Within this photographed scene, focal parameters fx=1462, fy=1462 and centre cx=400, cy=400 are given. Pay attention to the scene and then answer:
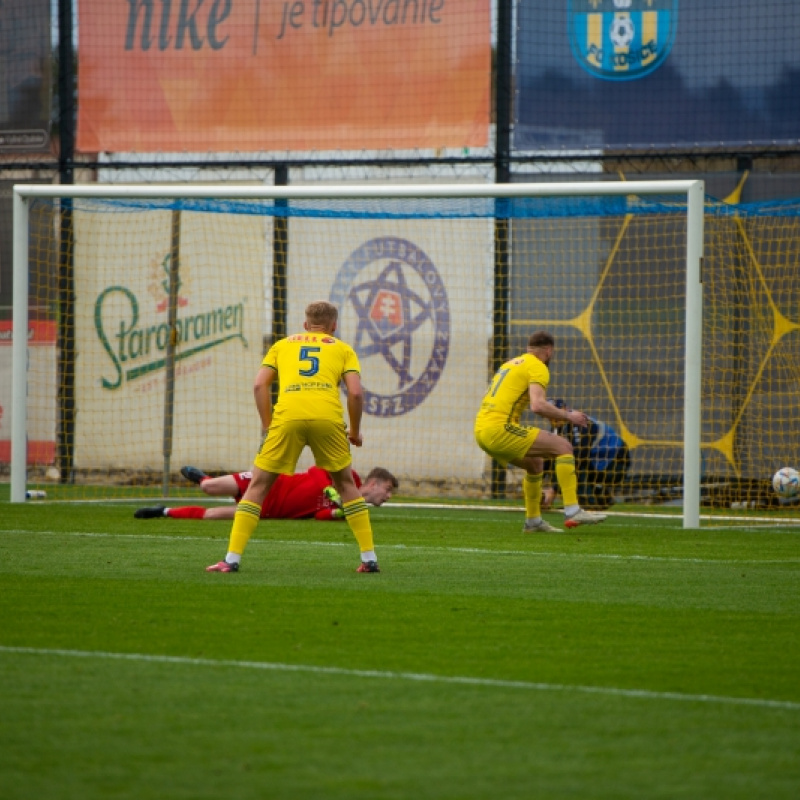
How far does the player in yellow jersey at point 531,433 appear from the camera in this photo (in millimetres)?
13341

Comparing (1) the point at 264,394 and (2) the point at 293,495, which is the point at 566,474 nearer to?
(2) the point at 293,495

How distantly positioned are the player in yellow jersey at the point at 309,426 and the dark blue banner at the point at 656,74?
901 centimetres

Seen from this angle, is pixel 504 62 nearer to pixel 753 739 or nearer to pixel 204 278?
pixel 204 278

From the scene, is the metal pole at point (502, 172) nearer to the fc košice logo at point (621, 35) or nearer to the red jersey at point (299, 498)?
the fc košice logo at point (621, 35)

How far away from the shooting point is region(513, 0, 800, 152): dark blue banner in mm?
17453

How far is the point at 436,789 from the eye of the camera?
14.1 feet

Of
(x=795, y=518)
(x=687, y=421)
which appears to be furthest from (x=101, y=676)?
(x=795, y=518)

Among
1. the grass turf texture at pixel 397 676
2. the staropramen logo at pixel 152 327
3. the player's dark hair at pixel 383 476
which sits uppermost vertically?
the staropramen logo at pixel 152 327

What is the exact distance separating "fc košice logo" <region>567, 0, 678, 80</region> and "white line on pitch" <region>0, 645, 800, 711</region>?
A: 1318 cm

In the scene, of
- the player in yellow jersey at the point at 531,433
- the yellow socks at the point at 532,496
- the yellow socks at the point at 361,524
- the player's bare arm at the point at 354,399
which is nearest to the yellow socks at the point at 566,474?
the player in yellow jersey at the point at 531,433

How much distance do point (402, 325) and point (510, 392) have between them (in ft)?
16.7

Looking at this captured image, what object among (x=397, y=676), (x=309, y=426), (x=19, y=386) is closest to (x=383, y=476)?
(x=19, y=386)

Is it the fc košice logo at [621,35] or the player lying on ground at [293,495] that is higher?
the fc košice logo at [621,35]

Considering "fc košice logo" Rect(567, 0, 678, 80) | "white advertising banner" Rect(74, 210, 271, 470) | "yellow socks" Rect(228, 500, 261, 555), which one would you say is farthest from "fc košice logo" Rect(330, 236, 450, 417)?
"yellow socks" Rect(228, 500, 261, 555)
